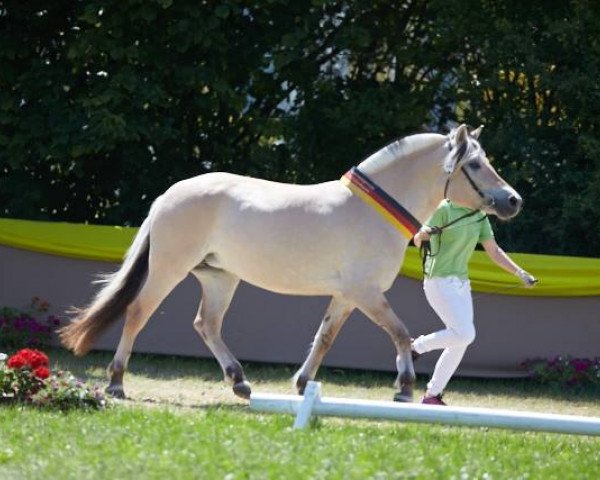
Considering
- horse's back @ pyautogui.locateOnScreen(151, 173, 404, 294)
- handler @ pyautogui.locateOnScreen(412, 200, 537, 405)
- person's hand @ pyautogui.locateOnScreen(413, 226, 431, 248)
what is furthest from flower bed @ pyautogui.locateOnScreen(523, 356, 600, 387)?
horse's back @ pyautogui.locateOnScreen(151, 173, 404, 294)

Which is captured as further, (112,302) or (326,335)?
(112,302)

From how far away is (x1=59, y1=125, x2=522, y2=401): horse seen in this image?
899 centimetres

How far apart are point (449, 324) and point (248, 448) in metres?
2.48

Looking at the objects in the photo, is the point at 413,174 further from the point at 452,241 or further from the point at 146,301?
the point at 146,301

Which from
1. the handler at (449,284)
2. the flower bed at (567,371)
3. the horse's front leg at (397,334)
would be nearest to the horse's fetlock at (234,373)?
the horse's front leg at (397,334)

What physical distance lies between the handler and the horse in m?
0.13

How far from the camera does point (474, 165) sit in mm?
8992

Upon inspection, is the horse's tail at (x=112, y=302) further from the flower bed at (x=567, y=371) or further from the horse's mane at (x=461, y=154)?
the flower bed at (x=567, y=371)

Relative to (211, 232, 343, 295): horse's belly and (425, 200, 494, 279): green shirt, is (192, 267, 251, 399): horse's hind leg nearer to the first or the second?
(211, 232, 343, 295): horse's belly

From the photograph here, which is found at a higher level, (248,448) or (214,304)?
(214,304)

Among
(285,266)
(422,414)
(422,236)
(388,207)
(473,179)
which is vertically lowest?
(422,414)

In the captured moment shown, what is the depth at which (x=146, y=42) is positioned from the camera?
1303 centimetres

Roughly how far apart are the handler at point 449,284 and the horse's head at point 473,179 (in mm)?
135

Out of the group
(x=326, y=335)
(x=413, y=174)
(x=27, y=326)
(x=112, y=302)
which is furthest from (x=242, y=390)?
(x=27, y=326)
